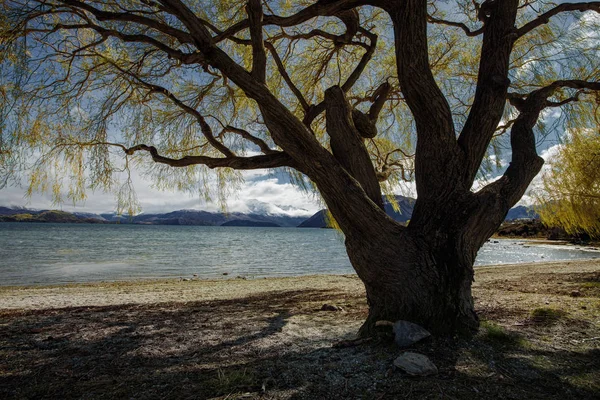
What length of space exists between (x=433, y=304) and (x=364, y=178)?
140cm

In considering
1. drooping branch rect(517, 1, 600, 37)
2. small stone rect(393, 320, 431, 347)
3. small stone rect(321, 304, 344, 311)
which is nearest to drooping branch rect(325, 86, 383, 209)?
small stone rect(393, 320, 431, 347)

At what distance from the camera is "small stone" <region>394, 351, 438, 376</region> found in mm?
2445

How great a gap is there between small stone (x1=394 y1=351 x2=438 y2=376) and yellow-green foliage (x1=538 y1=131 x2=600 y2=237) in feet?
22.9

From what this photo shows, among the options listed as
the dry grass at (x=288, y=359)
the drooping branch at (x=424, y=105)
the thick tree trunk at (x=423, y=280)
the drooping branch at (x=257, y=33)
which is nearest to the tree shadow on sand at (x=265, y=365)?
the dry grass at (x=288, y=359)

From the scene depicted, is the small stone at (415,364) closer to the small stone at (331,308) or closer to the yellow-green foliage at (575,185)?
the small stone at (331,308)

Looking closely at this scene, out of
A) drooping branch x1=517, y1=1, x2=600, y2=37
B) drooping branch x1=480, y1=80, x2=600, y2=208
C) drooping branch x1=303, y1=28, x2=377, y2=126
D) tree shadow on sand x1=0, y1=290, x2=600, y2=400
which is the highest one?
drooping branch x1=517, y1=1, x2=600, y2=37

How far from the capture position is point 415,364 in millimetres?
2496

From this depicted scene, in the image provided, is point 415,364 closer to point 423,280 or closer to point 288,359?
point 423,280

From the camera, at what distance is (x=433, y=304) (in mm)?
3158

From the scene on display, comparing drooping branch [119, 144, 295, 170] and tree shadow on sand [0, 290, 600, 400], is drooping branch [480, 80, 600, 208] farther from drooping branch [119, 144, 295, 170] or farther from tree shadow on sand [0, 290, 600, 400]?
drooping branch [119, 144, 295, 170]

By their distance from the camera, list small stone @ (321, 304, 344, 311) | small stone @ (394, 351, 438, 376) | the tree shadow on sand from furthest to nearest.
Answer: small stone @ (321, 304, 344, 311)
small stone @ (394, 351, 438, 376)
the tree shadow on sand

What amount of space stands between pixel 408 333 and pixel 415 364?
47 centimetres

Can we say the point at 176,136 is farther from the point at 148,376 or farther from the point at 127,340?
the point at 148,376

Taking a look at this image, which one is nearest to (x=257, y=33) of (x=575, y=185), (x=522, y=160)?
(x=522, y=160)
